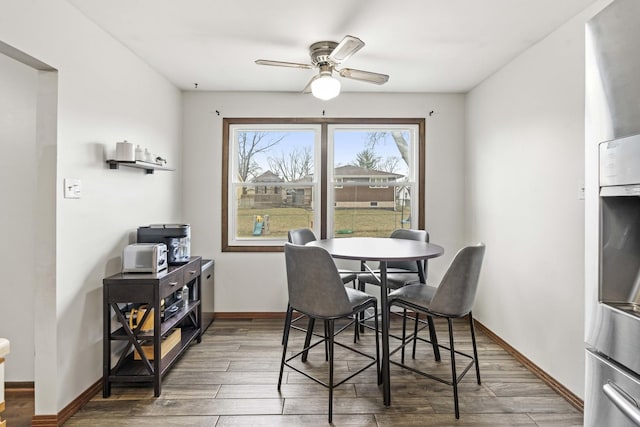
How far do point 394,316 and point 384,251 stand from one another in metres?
1.69

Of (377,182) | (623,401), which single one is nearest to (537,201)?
(377,182)

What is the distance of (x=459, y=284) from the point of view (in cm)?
210

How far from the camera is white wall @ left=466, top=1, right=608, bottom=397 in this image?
7.30 feet

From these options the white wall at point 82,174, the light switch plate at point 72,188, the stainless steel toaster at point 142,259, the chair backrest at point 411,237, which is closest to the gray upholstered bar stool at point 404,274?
the chair backrest at point 411,237

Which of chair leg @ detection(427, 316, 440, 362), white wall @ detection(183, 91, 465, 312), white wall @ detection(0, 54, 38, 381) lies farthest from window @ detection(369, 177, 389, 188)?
white wall @ detection(0, 54, 38, 381)

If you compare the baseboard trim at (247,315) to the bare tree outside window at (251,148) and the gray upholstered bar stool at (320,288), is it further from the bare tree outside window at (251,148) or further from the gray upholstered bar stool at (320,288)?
the gray upholstered bar stool at (320,288)

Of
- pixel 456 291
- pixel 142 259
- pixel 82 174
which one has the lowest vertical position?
pixel 456 291

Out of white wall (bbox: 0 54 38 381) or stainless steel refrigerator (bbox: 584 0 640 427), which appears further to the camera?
white wall (bbox: 0 54 38 381)

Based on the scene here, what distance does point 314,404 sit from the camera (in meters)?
2.21

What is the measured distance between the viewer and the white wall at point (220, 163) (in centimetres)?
383

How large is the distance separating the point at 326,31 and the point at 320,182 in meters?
1.74

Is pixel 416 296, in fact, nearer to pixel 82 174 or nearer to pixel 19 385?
pixel 82 174

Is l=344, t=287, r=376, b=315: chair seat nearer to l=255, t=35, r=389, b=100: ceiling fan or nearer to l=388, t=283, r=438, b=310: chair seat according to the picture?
l=388, t=283, r=438, b=310: chair seat

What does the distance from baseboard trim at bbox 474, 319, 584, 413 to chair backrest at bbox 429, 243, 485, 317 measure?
0.91 meters
